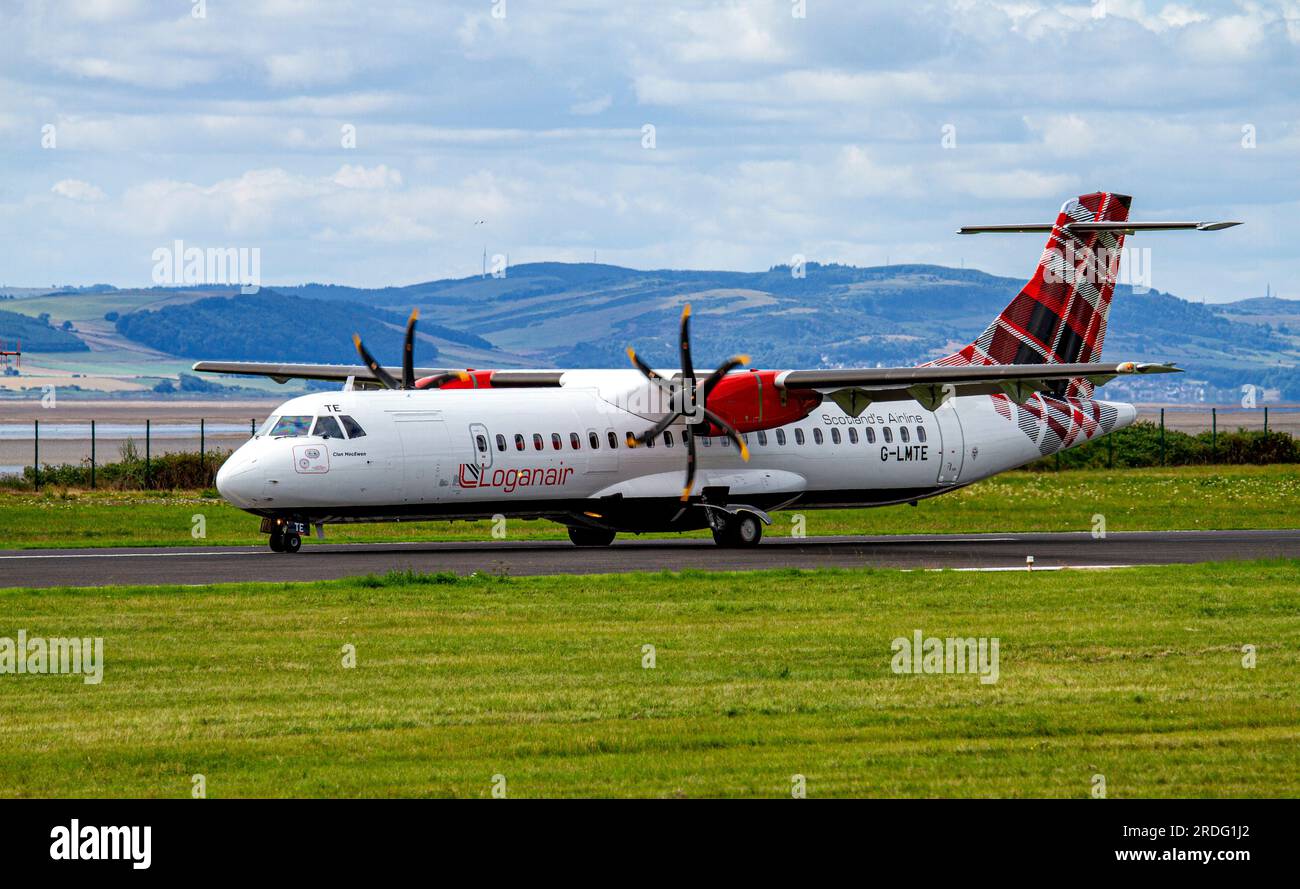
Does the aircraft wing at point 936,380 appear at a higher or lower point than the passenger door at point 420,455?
higher

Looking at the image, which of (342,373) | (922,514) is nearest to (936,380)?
(922,514)

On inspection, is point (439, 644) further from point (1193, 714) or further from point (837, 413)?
point (837, 413)

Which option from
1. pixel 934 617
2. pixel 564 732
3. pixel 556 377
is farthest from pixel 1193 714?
pixel 556 377

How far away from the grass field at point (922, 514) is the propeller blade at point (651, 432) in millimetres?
5664

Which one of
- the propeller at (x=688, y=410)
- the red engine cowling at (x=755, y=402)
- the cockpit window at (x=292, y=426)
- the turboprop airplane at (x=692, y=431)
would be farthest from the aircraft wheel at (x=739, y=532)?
the cockpit window at (x=292, y=426)

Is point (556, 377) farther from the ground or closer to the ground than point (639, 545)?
farther from the ground

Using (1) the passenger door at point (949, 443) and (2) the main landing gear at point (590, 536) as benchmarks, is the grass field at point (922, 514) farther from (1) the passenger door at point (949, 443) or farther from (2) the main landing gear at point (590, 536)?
(2) the main landing gear at point (590, 536)

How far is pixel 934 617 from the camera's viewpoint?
21.8m

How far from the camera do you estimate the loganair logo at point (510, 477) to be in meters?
32.7

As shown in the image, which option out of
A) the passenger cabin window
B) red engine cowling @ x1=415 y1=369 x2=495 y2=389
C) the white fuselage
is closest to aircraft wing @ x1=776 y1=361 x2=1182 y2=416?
the white fuselage

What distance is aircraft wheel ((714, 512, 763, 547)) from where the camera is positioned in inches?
1419

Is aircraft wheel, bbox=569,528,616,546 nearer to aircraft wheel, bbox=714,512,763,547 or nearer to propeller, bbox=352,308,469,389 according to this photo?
aircraft wheel, bbox=714,512,763,547

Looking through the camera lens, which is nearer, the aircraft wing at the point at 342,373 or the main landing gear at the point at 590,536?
the main landing gear at the point at 590,536
